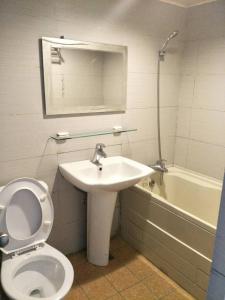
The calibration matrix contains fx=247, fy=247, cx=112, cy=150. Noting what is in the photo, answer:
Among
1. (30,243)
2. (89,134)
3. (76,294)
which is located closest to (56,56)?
(89,134)

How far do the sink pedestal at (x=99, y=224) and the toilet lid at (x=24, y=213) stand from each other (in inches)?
15.1

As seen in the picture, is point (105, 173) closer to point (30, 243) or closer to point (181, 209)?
point (181, 209)

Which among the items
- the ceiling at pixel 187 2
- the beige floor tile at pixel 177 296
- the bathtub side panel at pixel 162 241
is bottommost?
the beige floor tile at pixel 177 296

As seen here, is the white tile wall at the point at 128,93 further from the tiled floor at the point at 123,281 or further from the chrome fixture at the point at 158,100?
the tiled floor at the point at 123,281

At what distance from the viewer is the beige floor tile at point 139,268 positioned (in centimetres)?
205

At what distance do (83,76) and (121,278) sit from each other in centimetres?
166

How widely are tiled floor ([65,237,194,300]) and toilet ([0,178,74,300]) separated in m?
0.36

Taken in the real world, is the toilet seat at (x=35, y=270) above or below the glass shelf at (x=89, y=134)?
below

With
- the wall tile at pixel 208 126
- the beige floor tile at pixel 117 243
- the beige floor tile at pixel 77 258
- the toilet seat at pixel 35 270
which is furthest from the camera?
the beige floor tile at pixel 117 243

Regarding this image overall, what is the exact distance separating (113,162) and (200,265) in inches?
40.0

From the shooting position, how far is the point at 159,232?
205 cm

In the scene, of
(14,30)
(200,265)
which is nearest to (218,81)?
(200,265)

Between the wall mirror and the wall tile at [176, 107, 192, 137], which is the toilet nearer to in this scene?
the wall mirror

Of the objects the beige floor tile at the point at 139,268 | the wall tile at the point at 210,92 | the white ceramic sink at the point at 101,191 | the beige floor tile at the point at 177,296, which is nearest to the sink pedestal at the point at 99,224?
the white ceramic sink at the point at 101,191
